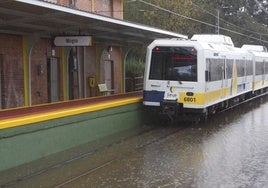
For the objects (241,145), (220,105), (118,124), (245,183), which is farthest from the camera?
(220,105)

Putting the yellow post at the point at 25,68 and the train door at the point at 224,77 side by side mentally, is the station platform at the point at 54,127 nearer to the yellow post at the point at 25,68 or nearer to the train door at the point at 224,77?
the yellow post at the point at 25,68

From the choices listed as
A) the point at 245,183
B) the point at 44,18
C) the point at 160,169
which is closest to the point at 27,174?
the point at 160,169

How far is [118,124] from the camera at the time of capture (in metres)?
15.1

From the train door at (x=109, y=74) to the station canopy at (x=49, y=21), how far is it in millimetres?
5514

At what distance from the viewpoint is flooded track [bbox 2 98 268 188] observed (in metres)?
9.03

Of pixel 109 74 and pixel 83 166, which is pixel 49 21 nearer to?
pixel 83 166

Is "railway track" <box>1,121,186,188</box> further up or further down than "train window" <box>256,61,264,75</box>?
further down

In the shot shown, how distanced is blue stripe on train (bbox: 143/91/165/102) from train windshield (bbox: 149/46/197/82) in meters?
0.50

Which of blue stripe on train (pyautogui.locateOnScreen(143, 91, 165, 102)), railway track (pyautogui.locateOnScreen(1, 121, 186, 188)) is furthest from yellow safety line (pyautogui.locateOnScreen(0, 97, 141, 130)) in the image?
blue stripe on train (pyautogui.locateOnScreen(143, 91, 165, 102))

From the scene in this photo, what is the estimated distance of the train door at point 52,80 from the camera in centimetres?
1892

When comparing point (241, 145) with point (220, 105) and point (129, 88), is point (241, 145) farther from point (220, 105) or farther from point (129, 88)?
point (129, 88)

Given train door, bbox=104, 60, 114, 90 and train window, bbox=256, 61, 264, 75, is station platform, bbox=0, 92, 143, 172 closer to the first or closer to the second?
train door, bbox=104, 60, 114, 90

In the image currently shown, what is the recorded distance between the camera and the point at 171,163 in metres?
10.7

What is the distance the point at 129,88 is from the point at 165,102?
12594mm
